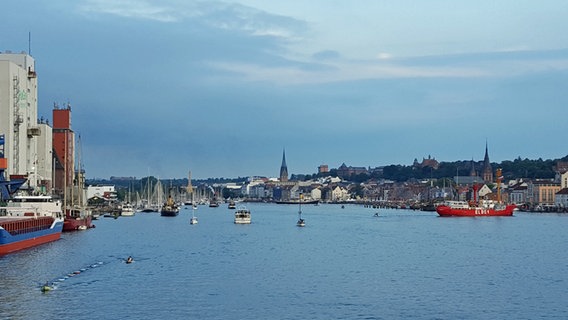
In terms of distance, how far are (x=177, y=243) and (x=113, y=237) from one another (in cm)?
960

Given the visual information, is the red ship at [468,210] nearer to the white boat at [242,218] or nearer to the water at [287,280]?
the white boat at [242,218]

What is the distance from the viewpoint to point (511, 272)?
4534 centimetres

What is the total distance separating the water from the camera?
3212 cm

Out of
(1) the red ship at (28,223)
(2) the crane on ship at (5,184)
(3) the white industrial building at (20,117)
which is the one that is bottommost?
(1) the red ship at (28,223)

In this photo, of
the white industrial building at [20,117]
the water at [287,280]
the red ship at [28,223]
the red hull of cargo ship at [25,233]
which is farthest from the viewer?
the white industrial building at [20,117]

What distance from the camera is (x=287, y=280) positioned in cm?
4106

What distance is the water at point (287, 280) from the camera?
3212cm

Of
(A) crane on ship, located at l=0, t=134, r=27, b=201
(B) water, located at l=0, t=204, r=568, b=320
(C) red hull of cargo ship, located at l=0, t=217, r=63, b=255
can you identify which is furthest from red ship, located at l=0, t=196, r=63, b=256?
(B) water, located at l=0, t=204, r=568, b=320

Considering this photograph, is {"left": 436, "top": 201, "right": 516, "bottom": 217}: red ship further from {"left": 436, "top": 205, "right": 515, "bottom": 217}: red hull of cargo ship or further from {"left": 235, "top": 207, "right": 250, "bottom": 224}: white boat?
{"left": 235, "top": 207, "right": 250, "bottom": 224}: white boat

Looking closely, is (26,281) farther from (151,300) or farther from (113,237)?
(113,237)

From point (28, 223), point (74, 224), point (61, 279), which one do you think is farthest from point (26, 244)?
point (74, 224)

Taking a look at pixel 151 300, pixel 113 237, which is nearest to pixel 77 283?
pixel 151 300

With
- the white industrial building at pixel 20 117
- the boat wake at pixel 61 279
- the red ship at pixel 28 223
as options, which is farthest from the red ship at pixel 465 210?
the boat wake at pixel 61 279

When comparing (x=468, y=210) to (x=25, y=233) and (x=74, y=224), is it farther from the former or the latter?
(x=25, y=233)
